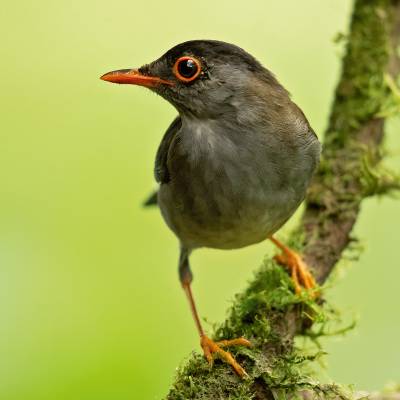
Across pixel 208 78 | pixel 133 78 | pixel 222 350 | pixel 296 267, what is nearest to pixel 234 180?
pixel 208 78

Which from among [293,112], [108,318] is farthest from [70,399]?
[293,112]

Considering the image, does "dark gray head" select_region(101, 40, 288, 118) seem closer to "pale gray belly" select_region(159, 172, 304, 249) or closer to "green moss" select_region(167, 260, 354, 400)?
"pale gray belly" select_region(159, 172, 304, 249)

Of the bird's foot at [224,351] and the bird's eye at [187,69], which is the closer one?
the bird's foot at [224,351]

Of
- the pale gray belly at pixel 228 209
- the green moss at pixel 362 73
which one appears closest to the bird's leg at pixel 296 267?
the pale gray belly at pixel 228 209

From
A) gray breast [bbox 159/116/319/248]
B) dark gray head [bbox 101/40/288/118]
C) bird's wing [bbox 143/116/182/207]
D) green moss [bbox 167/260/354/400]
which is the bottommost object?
green moss [bbox 167/260/354/400]

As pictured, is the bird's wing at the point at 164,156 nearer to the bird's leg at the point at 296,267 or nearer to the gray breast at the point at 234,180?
the gray breast at the point at 234,180

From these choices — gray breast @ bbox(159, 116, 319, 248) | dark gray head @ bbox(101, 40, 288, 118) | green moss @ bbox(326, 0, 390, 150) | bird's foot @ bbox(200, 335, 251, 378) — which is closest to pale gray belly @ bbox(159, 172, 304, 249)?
gray breast @ bbox(159, 116, 319, 248)

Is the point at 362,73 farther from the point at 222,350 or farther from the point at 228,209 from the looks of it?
the point at 222,350
